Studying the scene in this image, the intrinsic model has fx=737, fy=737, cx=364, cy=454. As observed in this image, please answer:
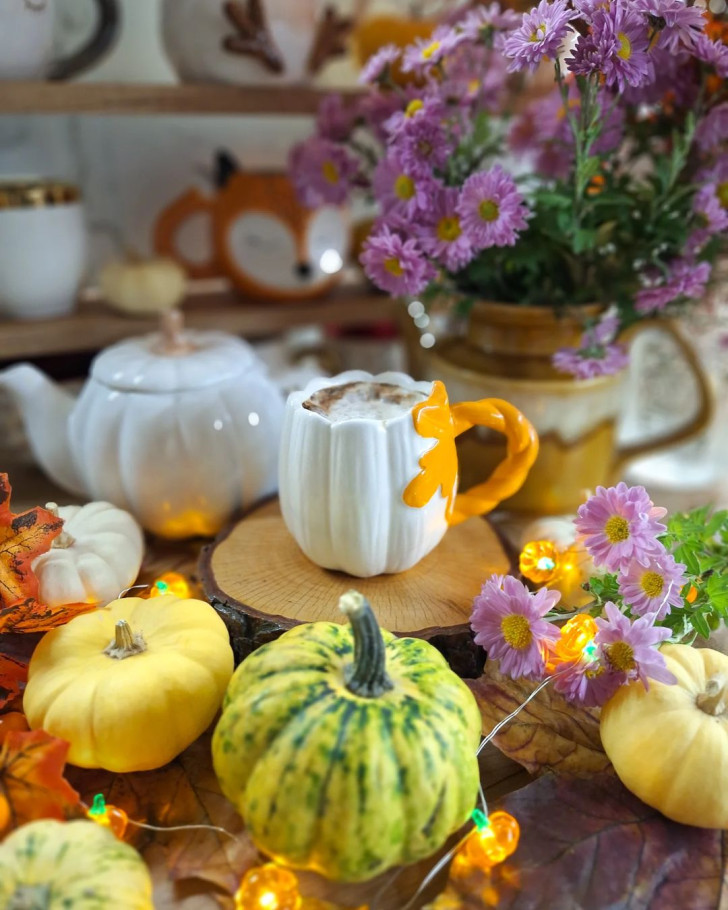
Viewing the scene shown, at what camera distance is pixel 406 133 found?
0.72 meters

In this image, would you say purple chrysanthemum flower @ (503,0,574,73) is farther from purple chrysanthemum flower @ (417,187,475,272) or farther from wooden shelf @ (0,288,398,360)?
wooden shelf @ (0,288,398,360)

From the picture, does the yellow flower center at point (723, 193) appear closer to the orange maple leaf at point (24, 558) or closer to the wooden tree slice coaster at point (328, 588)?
the wooden tree slice coaster at point (328, 588)

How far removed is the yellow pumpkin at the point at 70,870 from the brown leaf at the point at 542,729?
30cm

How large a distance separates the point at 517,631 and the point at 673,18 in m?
0.51

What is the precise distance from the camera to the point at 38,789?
1.62 feet

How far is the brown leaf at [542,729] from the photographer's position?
590 millimetres

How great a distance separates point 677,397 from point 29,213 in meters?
1.03

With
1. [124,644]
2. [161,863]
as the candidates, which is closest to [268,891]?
[161,863]

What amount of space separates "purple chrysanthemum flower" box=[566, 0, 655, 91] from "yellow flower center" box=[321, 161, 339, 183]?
0.34m

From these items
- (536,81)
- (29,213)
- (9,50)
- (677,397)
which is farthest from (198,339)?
(677,397)

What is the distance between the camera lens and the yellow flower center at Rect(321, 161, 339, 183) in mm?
887

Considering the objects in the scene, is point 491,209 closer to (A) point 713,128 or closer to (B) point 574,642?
(A) point 713,128

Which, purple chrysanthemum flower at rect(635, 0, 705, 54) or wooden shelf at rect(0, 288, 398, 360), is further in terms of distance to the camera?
wooden shelf at rect(0, 288, 398, 360)

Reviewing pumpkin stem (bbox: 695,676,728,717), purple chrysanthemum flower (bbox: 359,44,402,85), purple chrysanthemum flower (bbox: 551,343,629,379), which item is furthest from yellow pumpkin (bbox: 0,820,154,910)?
purple chrysanthemum flower (bbox: 359,44,402,85)
